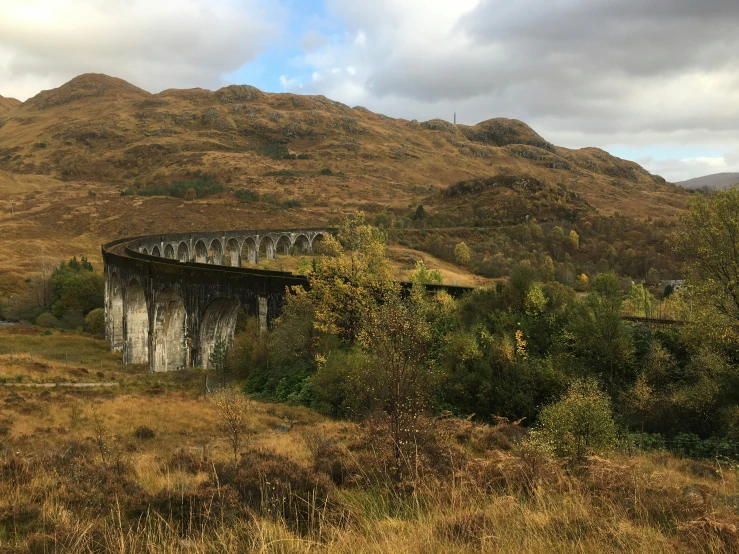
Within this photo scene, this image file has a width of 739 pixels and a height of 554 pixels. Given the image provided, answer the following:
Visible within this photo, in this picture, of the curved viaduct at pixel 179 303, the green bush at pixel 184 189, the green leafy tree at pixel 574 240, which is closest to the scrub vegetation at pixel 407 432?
the curved viaduct at pixel 179 303

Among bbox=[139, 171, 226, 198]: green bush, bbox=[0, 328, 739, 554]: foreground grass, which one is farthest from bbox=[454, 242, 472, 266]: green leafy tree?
bbox=[139, 171, 226, 198]: green bush

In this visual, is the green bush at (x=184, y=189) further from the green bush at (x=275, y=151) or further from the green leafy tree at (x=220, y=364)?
the green leafy tree at (x=220, y=364)

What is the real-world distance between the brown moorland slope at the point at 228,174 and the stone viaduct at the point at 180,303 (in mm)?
43631

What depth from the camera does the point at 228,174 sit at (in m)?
125

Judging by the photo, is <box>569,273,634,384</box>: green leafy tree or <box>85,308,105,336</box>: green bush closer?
<box>569,273,634,384</box>: green leafy tree

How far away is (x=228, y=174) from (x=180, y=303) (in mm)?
99647

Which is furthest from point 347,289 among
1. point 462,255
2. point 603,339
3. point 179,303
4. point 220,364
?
point 462,255

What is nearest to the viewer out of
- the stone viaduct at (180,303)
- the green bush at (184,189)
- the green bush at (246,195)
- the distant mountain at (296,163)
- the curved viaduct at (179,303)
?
the stone viaduct at (180,303)

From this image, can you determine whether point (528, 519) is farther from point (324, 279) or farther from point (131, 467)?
point (324, 279)

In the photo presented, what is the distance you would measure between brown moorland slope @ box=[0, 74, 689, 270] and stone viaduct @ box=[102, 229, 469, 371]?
43.6 metres

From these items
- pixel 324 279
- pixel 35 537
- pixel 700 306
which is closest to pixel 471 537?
pixel 35 537

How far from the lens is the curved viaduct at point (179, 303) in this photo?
25.4m

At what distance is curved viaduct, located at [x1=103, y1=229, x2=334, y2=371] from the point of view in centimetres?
2539

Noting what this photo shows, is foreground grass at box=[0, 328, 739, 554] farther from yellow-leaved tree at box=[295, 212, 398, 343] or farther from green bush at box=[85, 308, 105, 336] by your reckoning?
green bush at box=[85, 308, 105, 336]
